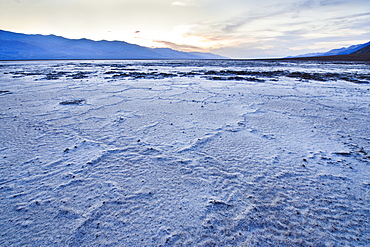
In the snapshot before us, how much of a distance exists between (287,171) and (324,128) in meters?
2.14

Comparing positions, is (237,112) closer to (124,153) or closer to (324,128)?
(324,128)

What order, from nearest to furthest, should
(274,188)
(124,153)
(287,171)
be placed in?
(274,188) → (287,171) → (124,153)

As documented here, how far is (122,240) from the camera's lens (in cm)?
158

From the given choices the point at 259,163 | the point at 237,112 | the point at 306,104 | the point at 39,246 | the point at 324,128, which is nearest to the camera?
the point at 39,246

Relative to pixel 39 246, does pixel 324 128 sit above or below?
above

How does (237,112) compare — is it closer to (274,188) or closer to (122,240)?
(274,188)

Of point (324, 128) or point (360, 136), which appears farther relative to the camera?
point (324, 128)

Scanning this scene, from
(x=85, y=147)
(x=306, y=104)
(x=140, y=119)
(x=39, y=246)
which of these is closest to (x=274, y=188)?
(x=39, y=246)

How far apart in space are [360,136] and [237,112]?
2.47 metres

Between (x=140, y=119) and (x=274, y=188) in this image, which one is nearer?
(x=274, y=188)

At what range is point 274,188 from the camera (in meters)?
2.18

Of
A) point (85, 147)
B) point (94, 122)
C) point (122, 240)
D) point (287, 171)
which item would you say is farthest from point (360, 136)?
point (94, 122)

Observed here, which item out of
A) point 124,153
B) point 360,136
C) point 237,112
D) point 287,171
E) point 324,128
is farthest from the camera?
point 237,112

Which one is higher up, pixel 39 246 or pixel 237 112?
pixel 237 112
